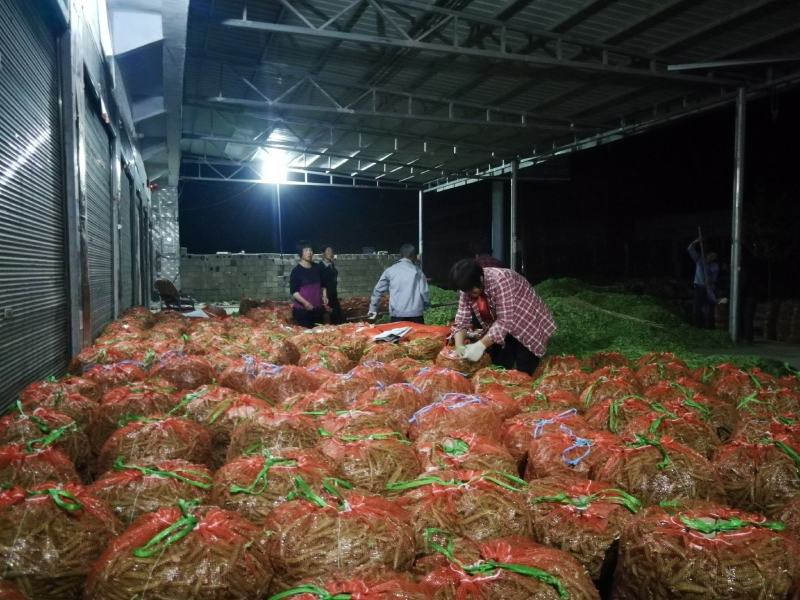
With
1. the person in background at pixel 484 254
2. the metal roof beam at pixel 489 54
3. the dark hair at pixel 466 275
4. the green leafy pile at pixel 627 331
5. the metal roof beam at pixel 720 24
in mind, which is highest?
the metal roof beam at pixel 720 24

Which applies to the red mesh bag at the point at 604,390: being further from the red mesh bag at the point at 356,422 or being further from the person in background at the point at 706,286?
the person in background at the point at 706,286

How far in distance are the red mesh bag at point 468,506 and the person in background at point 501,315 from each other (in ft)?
8.66

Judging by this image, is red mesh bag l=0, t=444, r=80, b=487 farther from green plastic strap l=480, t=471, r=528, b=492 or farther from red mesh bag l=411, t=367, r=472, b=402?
red mesh bag l=411, t=367, r=472, b=402

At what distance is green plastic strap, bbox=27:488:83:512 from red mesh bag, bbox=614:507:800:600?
1911 mm

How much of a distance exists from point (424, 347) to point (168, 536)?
4313 millimetres

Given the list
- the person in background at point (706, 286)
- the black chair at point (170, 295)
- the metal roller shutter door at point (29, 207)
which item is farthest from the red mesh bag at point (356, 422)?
the person in background at point (706, 286)

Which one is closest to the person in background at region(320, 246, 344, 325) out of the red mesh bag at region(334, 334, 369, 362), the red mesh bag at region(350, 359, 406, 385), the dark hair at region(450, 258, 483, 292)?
the red mesh bag at region(334, 334, 369, 362)

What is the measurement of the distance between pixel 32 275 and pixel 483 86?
9799mm

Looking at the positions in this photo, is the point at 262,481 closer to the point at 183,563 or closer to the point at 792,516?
the point at 183,563

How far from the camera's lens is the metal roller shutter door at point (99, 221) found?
300 inches

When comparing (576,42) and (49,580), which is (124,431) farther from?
(576,42)

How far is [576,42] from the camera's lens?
929 cm

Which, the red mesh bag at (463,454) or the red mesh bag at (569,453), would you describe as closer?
the red mesh bag at (463,454)

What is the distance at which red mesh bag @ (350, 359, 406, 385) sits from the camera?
4289 millimetres
